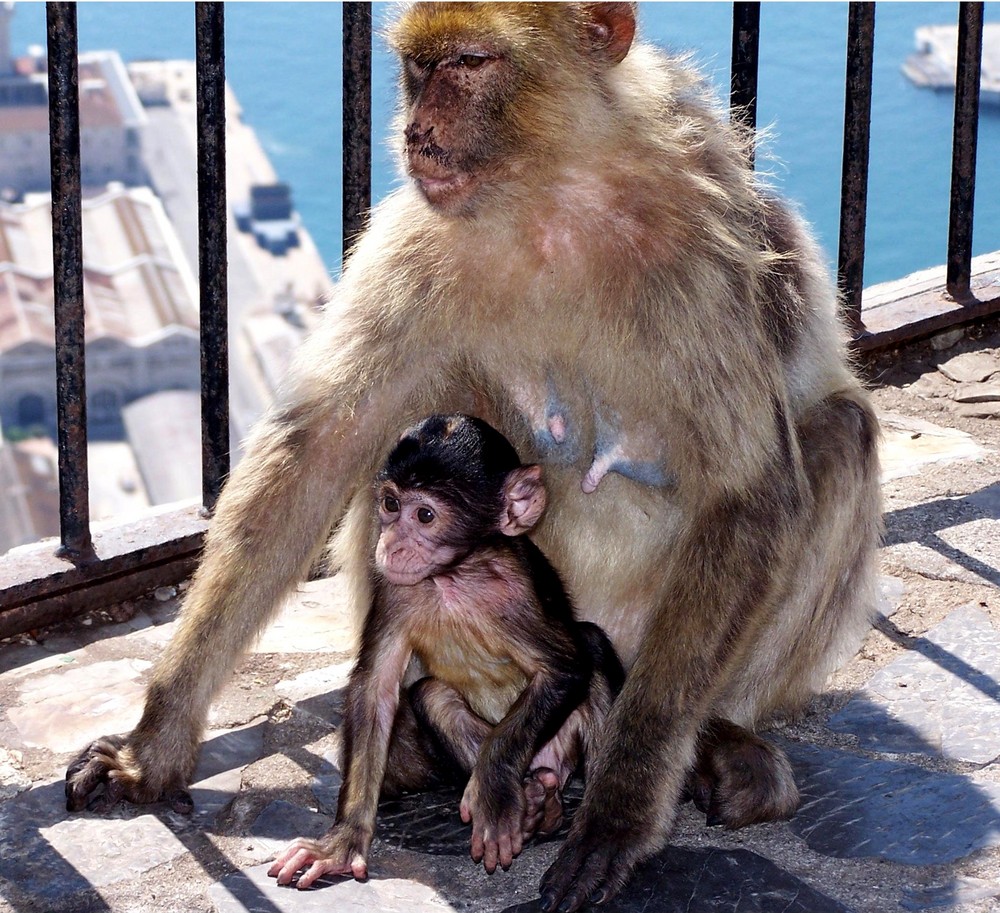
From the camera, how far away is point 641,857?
2230 mm

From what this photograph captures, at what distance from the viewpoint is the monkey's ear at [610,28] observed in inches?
94.0

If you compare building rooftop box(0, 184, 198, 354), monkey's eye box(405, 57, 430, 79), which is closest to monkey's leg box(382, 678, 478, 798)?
monkey's eye box(405, 57, 430, 79)

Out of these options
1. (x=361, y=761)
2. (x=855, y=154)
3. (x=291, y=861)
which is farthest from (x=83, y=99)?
(x=291, y=861)

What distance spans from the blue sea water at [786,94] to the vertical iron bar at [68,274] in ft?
2.06

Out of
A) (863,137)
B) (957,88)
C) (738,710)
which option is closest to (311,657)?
(738,710)

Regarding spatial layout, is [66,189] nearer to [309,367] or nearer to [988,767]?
[309,367]

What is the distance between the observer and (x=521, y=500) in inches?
93.8

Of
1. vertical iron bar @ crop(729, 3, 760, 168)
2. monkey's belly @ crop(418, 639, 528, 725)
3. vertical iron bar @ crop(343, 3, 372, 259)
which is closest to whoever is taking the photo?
monkey's belly @ crop(418, 639, 528, 725)

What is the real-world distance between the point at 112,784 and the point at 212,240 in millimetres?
1226

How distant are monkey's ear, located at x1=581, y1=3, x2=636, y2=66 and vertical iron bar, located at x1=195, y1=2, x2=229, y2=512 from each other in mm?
860

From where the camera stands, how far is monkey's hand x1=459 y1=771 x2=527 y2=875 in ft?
7.25

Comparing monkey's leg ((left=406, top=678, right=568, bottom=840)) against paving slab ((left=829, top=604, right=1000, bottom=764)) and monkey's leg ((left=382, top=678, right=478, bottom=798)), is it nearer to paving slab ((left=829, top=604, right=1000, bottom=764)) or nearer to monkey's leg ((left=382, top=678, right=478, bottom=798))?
monkey's leg ((left=382, top=678, right=478, bottom=798))

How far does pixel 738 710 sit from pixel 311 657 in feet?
2.99

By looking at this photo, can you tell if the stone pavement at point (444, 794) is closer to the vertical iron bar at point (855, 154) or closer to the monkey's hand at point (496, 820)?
the monkey's hand at point (496, 820)
